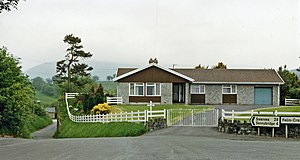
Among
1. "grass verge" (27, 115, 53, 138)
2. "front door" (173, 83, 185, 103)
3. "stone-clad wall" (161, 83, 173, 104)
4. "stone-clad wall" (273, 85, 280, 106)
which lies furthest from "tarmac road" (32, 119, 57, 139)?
"stone-clad wall" (273, 85, 280, 106)

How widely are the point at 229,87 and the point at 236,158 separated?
38.6 m

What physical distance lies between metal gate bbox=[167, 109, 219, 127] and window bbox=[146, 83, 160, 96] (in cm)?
1612

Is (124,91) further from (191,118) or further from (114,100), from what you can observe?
(191,118)

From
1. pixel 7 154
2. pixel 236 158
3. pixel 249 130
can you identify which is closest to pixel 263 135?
pixel 249 130

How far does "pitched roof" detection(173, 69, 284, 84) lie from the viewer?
2057 inches

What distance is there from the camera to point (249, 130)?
28.0 m

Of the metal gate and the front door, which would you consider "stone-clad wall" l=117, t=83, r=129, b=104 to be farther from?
the metal gate

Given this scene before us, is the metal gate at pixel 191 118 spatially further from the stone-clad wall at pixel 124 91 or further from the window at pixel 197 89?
the window at pixel 197 89

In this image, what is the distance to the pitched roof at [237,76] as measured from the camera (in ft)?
171

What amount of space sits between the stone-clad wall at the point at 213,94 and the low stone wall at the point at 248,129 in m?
22.7

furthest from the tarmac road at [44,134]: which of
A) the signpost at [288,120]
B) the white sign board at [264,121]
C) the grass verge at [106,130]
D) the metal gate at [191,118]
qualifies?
the signpost at [288,120]

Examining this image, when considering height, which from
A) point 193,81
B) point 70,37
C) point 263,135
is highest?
point 70,37

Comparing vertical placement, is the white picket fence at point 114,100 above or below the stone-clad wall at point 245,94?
below

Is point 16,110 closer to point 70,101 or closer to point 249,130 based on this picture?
point 70,101
